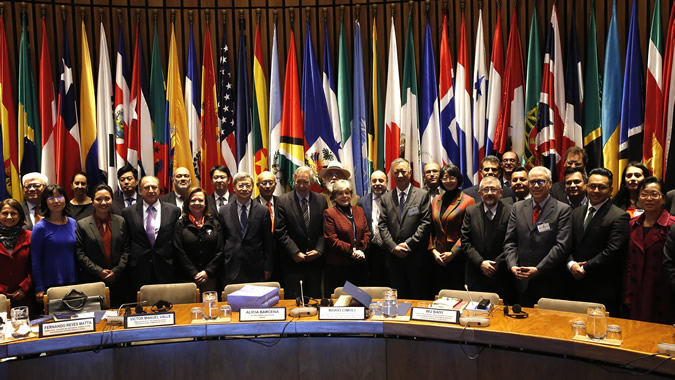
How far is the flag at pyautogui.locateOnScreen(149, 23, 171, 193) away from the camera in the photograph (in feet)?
19.8

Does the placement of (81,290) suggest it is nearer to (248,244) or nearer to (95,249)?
(95,249)

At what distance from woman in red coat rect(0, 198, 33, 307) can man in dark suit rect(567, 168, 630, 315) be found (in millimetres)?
4021

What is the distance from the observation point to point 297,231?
16.0ft

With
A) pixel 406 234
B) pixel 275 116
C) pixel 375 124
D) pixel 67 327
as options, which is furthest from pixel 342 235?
pixel 67 327

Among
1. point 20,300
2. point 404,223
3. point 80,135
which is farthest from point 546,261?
point 80,135

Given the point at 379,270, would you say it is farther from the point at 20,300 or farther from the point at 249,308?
the point at 20,300

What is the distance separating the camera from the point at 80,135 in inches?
236

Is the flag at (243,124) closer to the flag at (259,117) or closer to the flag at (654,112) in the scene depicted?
the flag at (259,117)

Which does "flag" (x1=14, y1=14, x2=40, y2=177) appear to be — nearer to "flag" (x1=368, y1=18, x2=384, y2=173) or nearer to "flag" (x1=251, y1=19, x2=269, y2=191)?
"flag" (x1=251, y1=19, x2=269, y2=191)

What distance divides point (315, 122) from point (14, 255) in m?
3.20

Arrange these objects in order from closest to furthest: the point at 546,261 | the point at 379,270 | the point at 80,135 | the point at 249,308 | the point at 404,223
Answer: the point at 249,308 → the point at 546,261 → the point at 404,223 → the point at 379,270 → the point at 80,135

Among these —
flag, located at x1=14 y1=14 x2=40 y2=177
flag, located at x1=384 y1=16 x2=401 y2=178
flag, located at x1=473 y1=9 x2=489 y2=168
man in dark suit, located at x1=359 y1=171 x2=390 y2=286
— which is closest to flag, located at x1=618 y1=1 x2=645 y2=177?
flag, located at x1=473 y1=9 x2=489 y2=168

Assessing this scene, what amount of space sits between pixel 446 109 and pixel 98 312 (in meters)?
4.04

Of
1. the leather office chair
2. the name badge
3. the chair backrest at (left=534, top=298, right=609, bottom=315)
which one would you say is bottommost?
the chair backrest at (left=534, top=298, right=609, bottom=315)
